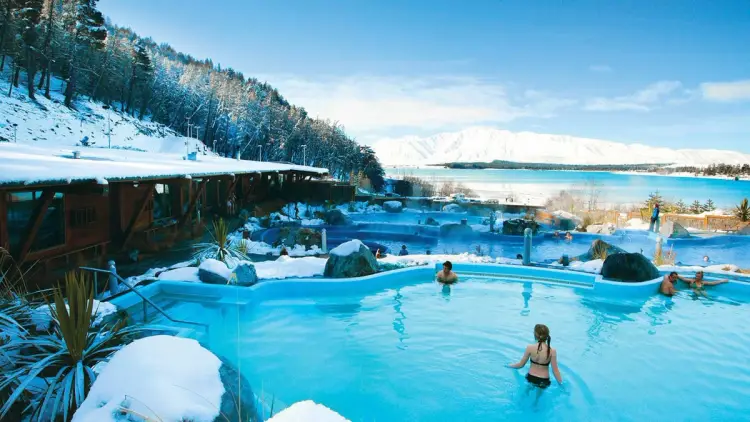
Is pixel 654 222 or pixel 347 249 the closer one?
pixel 347 249

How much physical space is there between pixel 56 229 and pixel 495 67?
3494cm

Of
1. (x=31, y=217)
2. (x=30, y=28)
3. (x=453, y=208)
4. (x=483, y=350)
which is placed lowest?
(x=483, y=350)

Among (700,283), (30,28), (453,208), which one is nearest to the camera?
(700,283)

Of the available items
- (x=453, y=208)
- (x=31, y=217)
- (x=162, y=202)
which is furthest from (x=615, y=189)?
(x=31, y=217)

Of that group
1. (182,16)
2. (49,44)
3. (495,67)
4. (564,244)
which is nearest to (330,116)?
(495,67)

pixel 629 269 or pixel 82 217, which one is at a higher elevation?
pixel 82 217

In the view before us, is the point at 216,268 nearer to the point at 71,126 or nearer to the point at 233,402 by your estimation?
the point at 233,402

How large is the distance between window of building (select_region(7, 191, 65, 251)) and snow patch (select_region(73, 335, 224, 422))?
16.9ft

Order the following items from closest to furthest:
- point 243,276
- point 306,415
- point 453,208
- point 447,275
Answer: point 306,415, point 243,276, point 447,275, point 453,208

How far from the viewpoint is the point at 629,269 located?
7.96 meters

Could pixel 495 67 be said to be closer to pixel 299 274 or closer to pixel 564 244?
pixel 564 244

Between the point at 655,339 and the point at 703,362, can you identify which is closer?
the point at 703,362

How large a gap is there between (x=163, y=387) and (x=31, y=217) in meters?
5.76

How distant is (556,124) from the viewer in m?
112
